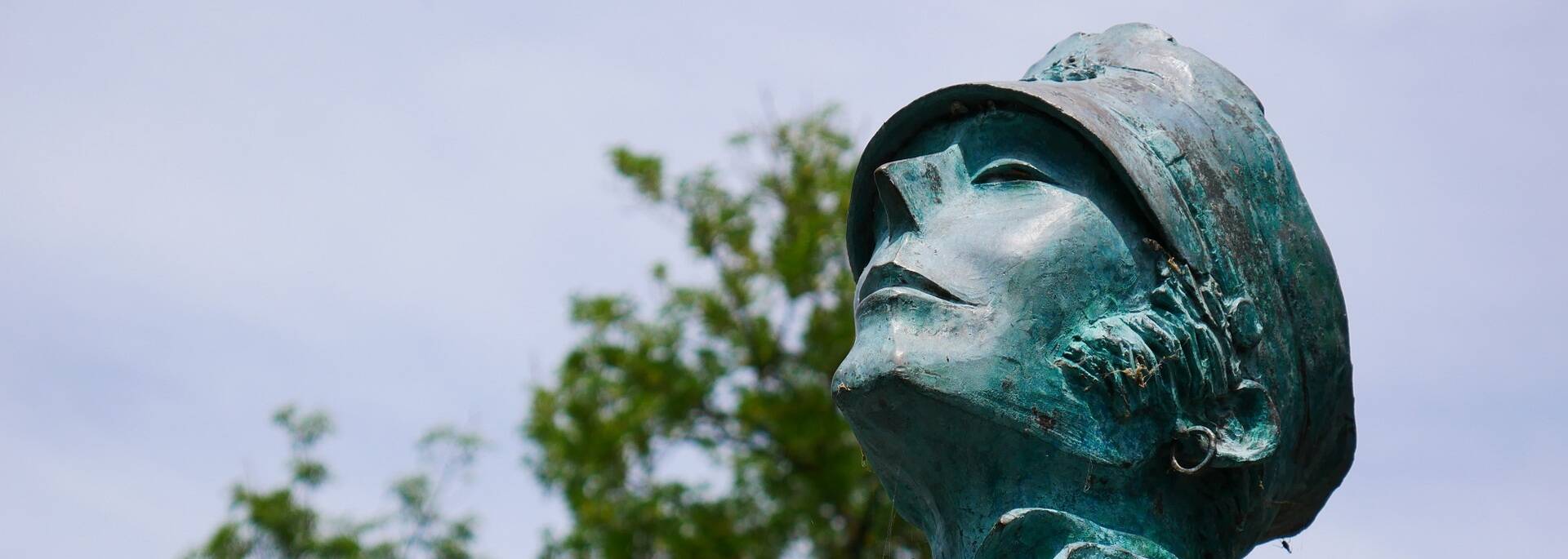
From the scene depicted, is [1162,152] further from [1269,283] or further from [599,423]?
[599,423]

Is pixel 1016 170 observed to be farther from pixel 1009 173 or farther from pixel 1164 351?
pixel 1164 351

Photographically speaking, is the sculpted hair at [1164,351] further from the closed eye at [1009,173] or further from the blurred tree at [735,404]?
the blurred tree at [735,404]

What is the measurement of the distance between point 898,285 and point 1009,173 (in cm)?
28

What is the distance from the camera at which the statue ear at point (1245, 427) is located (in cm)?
274

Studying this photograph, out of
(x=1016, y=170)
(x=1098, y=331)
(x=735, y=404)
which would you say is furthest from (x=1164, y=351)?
(x=735, y=404)

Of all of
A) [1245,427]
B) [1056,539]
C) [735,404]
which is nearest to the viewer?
[1056,539]

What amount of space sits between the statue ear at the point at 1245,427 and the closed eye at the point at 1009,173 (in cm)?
44

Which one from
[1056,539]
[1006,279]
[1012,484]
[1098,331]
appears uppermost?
[1006,279]

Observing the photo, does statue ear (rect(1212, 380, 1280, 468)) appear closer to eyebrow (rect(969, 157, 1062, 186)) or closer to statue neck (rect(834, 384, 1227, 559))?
statue neck (rect(834, 384, 1227, 559))

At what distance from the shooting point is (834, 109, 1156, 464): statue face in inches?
105

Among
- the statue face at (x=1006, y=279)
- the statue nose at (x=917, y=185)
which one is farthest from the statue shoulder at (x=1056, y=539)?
the statue nose at (x=917, y=185)

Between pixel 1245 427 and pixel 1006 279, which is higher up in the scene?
pixel 1006 279

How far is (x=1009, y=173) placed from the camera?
290 cm

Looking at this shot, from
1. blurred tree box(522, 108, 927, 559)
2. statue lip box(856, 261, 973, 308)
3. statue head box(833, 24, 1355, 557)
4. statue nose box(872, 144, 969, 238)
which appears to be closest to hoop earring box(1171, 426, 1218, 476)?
statue head box(833, 24, 1355, 557)
